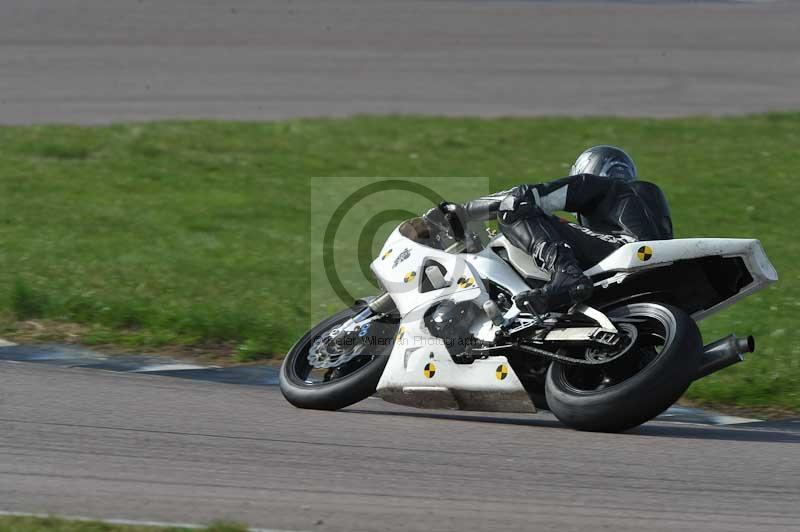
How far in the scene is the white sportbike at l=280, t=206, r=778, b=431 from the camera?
600 cm

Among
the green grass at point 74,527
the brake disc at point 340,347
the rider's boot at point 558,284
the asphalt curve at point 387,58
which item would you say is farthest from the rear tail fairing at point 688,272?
the asphalt curve at point 387,58

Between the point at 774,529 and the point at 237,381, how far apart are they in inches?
158

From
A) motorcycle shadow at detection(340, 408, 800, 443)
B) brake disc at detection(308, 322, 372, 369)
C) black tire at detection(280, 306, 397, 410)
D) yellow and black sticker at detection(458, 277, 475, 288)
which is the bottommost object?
motorcycle shadow at detection(340, 408, 800, 443)

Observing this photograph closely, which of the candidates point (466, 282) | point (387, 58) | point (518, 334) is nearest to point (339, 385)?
point (466, 282)

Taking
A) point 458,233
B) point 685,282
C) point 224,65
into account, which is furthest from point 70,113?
point 685,282

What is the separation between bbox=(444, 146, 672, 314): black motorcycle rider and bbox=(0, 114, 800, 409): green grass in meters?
1.79

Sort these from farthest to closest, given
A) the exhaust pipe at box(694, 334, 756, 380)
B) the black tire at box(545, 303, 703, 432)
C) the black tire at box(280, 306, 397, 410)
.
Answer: the black tire at box(280, 306, 397, 410), the exhaust pipe at box(694, 334, 756, 380), the black tire at box(545, 303, 703, 432)

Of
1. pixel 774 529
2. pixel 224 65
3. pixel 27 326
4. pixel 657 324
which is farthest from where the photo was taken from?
pixel 224 65

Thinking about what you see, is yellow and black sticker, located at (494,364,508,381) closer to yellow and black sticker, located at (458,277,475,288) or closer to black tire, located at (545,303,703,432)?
black tire, located at (545,303,703,432)

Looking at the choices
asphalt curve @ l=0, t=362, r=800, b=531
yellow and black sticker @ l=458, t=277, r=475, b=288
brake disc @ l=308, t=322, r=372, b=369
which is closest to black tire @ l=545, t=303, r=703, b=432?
asphalt curve @ l=0, t=362, r=800, b=531

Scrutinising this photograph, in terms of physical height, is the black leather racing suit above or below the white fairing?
above

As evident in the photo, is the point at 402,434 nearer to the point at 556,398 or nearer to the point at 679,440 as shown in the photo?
the point at 556,398

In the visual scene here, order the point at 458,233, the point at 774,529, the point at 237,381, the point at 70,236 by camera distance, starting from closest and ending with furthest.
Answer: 1. the point at 774,529
2. the point at 458,233
3. the point at 237,381
4. the point at 70,236

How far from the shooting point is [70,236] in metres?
11.5
